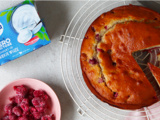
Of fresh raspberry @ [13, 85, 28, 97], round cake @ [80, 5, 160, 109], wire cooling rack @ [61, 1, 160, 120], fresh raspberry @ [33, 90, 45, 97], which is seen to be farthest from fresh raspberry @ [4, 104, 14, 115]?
round cake @ [80, 5, 160, 109]

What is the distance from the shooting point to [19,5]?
1643 millimetres

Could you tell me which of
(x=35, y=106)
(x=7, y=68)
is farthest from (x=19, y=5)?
(x=35, y=106)

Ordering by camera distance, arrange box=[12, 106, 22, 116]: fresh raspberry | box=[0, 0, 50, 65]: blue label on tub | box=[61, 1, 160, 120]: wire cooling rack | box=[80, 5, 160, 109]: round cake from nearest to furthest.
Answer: box=[80, 5, 160, 109]: round cake → box=[0, 0, 50, 65]: blue label on tub → box=[12, 106, 22, 116]: fresh raspberry → box=[61, 1, 160, 120]: wire cooling rack

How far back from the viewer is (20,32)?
1772 mm

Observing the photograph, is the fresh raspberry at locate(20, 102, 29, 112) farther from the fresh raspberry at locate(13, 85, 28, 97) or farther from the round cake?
the round cake

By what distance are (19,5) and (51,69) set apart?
73 cm

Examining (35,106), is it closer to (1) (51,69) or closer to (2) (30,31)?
(1) (51,69)

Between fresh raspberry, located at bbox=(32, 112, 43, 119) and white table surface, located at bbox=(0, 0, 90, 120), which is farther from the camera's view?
white table surface, located at bbox=(0, 0, 90, 120)

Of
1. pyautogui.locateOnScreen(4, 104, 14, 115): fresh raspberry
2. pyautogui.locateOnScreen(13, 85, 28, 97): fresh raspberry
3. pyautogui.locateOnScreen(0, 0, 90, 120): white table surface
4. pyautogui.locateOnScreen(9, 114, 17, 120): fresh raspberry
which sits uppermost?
pyautogui.locateOnScreen(0, 0, 90, 120): white table surface

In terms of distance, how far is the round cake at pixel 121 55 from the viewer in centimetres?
153

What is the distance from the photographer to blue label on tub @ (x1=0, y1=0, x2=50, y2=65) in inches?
65.3

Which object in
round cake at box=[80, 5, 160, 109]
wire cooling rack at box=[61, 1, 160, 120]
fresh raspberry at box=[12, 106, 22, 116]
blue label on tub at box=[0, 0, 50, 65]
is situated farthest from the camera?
wire cooling rack at box=[61, 1, 160, 120]

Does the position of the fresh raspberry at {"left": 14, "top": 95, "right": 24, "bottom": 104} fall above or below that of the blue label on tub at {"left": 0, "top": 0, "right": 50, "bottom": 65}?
below

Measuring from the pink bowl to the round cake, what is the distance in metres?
0.48
